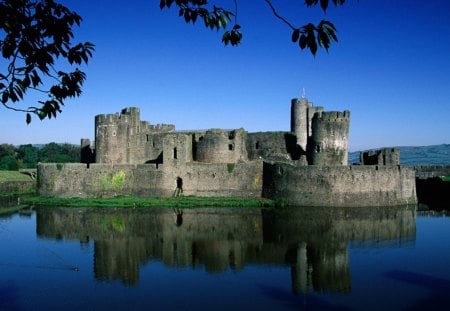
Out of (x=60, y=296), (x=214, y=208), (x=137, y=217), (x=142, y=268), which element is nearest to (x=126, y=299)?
(x=60, y=296)

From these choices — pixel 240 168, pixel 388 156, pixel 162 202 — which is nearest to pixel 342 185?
pixel 388 156

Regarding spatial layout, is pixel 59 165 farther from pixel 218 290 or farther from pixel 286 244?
pixel 218 290

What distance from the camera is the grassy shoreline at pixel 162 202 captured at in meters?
29.4

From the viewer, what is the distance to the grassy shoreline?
29438 millimetres

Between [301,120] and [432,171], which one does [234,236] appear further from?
[432,171]

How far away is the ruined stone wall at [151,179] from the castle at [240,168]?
0.07 m

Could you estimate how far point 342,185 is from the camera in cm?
2894

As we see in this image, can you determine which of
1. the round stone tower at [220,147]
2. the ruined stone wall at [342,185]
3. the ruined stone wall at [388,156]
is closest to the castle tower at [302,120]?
the round stone tower at [220,147]

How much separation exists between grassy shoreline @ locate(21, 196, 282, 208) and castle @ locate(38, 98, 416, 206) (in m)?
1.12

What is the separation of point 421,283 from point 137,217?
52.2ft

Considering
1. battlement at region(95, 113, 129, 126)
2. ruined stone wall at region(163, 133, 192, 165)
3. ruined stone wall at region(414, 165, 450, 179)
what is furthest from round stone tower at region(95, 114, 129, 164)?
ruined stone wall at region(414, 165, 450, 179)

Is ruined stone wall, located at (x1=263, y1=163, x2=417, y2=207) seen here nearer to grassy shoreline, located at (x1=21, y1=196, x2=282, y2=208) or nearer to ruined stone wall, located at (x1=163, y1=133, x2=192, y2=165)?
grassy shoreline, located at (x1=21, y1=196, x2=282, y2=208)

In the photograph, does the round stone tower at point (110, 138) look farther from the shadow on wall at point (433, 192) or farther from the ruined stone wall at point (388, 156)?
the shadow on wall at point (433, 192)

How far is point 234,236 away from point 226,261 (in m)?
3.79
